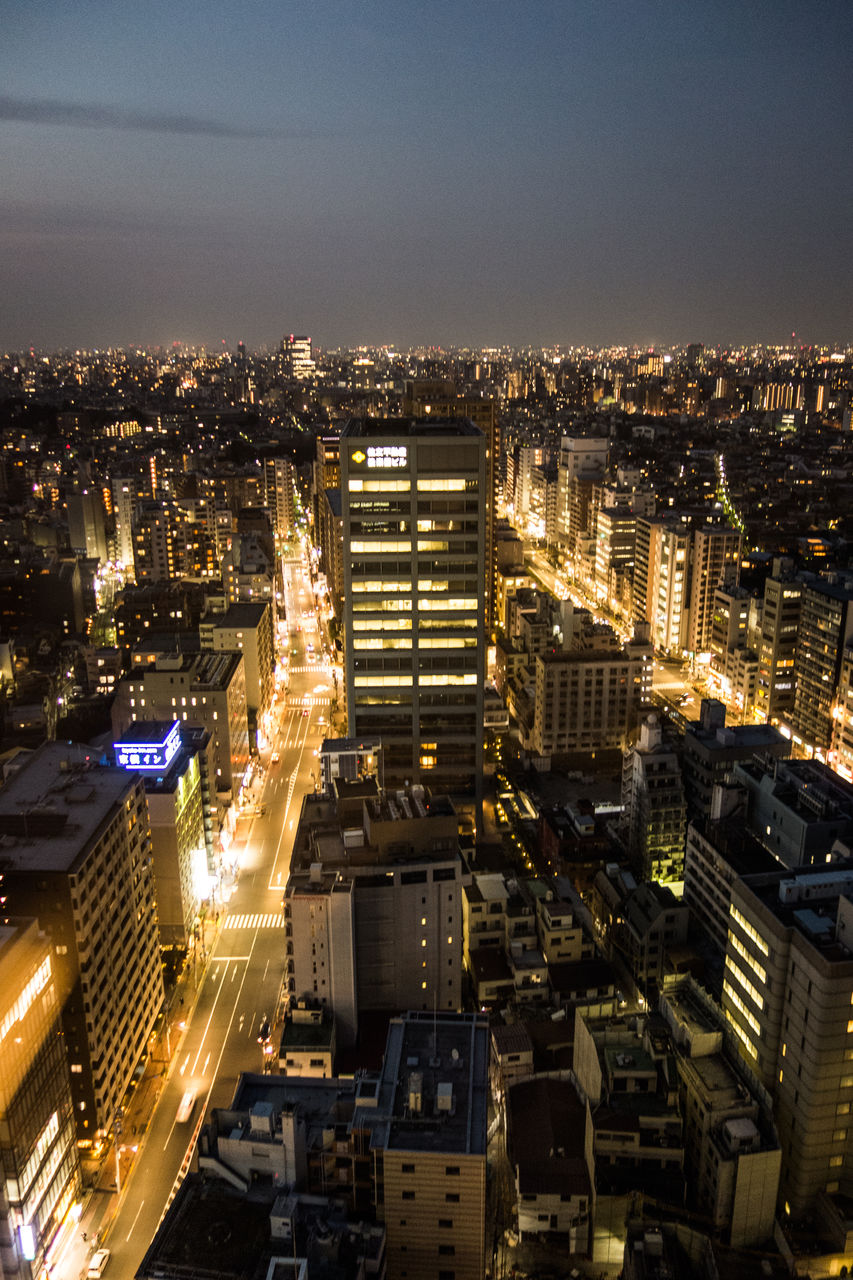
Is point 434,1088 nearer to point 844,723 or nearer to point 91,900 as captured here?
point 91,900

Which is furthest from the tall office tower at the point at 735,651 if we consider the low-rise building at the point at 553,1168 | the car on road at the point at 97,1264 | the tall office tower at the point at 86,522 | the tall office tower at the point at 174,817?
the tall office tower at the point at 86,522

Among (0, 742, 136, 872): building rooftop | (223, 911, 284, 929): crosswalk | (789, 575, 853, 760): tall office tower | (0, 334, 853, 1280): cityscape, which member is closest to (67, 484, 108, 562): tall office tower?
(0, 334, 853, 1280): cityscape

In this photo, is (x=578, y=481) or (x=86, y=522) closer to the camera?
(x=86, y=522)

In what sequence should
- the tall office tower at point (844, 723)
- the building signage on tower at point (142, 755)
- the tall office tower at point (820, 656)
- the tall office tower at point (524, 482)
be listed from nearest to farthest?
the building signage on tower at point (142, 755) < the tall office tower at point (844, 723) < the tall office tower at point (820, 656) < the tall office tower at point (524, 482)

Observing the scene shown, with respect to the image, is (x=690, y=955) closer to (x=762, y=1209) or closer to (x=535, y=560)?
(x=762, y=1209)

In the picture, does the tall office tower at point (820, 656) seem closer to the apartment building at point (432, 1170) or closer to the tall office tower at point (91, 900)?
the tall office tower at point (91, 900)

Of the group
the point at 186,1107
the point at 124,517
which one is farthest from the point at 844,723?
the point at 124,517
